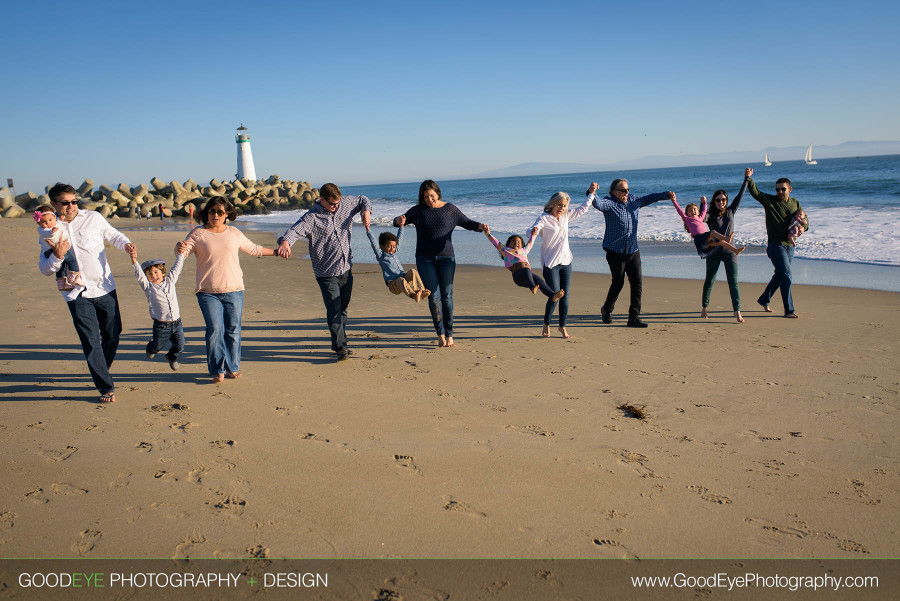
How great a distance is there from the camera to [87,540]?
2875 mm

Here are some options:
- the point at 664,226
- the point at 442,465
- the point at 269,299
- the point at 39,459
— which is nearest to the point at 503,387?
the point at 442,465

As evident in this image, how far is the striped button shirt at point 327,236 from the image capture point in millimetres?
5879

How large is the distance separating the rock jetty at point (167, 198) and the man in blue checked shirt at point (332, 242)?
81.6 feet

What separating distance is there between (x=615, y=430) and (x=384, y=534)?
6.65 ft

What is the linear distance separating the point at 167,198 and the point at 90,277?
36.7m

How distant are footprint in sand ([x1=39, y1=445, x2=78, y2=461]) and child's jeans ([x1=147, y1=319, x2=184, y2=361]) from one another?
6.07 feet

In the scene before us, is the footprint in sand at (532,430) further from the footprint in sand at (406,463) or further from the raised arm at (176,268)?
the raised arm at (176,268)

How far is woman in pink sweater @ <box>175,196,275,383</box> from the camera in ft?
17.0

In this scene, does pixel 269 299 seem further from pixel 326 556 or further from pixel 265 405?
pixel 326 556

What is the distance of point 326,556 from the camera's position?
276cm

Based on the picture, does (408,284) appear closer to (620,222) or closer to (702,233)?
(620,222)

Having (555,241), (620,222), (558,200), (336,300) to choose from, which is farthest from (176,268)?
(620,222)

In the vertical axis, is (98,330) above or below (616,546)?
above

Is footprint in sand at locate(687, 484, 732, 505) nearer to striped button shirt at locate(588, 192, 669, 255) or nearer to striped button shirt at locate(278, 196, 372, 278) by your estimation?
striped button shirt at locate(278, 196, 372, 278)
